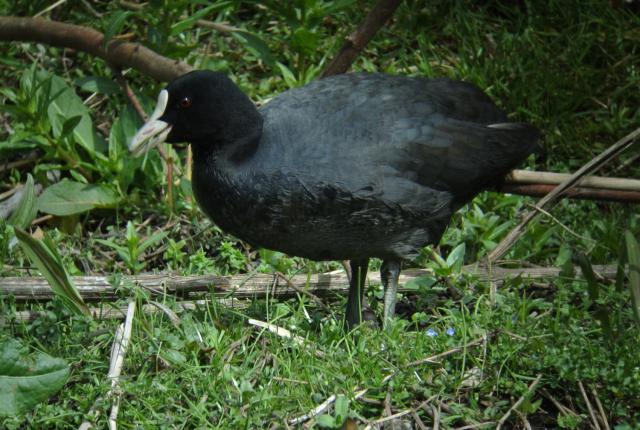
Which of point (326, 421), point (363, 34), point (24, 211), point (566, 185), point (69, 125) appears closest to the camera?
point (326, 421)

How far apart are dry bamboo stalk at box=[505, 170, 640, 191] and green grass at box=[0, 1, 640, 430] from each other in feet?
0.98

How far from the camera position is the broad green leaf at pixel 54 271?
11.7ft

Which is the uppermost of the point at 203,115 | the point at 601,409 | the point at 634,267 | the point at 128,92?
the point at 203,115

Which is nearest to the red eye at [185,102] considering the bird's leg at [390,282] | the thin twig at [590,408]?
the bird's leg at [390,282]

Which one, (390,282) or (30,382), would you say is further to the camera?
(390,282)

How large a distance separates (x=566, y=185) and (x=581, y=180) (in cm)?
7

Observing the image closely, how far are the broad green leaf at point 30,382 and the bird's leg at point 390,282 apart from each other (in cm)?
128

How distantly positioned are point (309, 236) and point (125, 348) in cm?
73

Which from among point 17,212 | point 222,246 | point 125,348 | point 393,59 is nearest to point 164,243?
point 222,246

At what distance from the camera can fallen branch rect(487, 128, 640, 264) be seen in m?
4.03

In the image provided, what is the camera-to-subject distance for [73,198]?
15.6 feet

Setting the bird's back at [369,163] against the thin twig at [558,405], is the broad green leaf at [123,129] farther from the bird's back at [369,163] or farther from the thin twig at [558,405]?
the thin twig at [558,405]

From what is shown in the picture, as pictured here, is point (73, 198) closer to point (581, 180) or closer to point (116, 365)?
point (116, 365)

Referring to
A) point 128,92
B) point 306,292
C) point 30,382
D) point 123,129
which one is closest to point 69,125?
point 123,129
